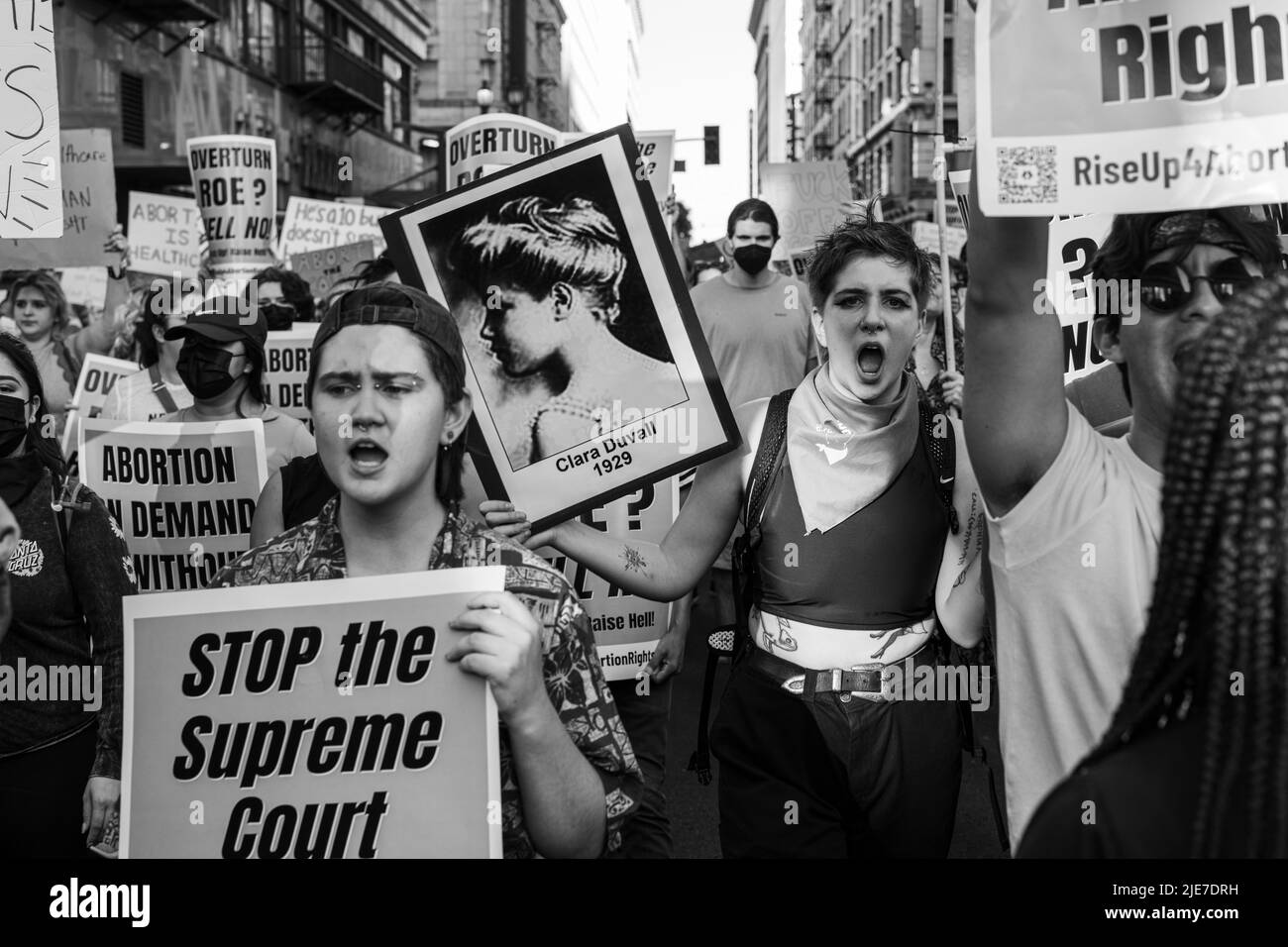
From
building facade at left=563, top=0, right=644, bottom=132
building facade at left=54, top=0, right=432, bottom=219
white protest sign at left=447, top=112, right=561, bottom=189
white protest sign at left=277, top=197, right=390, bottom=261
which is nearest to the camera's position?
white protest sign at left=447, top=112, right=561, bottom=189

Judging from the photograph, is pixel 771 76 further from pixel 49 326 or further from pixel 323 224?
pixel 49 326

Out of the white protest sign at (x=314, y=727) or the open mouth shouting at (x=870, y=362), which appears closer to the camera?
the white protest sign at (x=314, y=727)

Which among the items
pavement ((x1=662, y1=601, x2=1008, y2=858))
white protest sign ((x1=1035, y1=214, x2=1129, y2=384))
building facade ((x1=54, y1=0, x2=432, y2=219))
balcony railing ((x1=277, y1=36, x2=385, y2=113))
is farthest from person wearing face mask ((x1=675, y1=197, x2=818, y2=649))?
balcony railing ((x1=277, y1=36, x2=385, y2=113))

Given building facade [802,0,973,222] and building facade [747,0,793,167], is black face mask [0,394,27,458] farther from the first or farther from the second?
building facade [747,0,793,167]

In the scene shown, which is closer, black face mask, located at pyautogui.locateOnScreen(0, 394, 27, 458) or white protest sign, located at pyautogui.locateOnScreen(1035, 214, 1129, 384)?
black face mask, located at pyautogui.locateOnScreen(0, 394, 27, 458)

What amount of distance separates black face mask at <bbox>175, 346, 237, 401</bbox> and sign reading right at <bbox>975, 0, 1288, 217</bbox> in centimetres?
342

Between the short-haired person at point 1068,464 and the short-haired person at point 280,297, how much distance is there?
573cm

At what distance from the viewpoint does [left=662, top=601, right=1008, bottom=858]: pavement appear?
521 cm

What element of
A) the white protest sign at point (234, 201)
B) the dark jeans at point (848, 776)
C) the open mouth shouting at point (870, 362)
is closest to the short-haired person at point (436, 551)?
the dark jeans at point (848, 776)

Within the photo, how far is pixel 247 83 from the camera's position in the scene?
30.5 meters

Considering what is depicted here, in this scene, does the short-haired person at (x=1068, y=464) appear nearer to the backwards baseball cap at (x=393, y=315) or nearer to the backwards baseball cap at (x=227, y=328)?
the backwards baseball cap at (x=393, y=315)

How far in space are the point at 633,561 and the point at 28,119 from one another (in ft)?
5.81

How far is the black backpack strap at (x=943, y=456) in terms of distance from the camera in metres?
3.26
